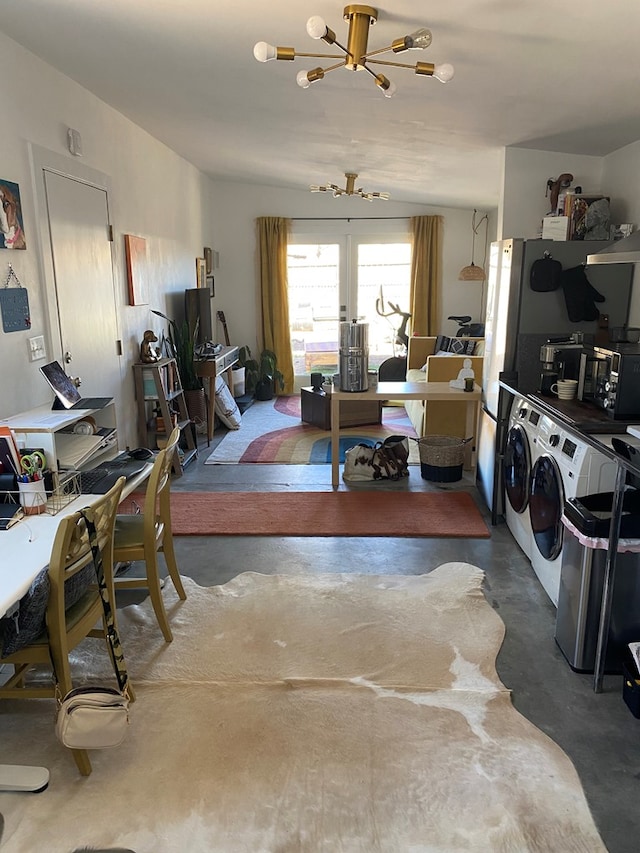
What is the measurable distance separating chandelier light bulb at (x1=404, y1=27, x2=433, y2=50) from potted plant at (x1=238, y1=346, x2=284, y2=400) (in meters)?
5.52

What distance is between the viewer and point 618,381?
2.61 metres

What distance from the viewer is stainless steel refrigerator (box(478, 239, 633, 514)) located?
351 centimetres

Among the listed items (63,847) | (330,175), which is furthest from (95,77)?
(63,847)

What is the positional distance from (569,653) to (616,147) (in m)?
2.95

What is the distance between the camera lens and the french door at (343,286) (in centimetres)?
743

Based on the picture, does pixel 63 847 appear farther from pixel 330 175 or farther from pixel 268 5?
pixel 330 175

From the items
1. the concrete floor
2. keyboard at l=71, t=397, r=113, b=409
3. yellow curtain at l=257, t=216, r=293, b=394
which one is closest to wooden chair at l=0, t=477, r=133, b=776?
keyboard at l=71, t=397, r=113, b=409

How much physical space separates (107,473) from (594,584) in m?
2.02

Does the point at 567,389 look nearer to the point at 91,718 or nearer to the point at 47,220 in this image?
the point at 91,718

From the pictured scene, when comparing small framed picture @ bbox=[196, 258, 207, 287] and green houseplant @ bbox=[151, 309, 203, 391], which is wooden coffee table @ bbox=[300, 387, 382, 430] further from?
small framed picture @ bbox=[196, 258, 207, 287]

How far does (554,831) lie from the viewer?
1.63 m

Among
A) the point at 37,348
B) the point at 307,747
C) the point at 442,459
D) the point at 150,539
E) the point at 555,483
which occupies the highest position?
the point at 37,348

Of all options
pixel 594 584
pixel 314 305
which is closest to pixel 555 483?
pixel 594 584

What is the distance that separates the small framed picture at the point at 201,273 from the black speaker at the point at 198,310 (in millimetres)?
633
